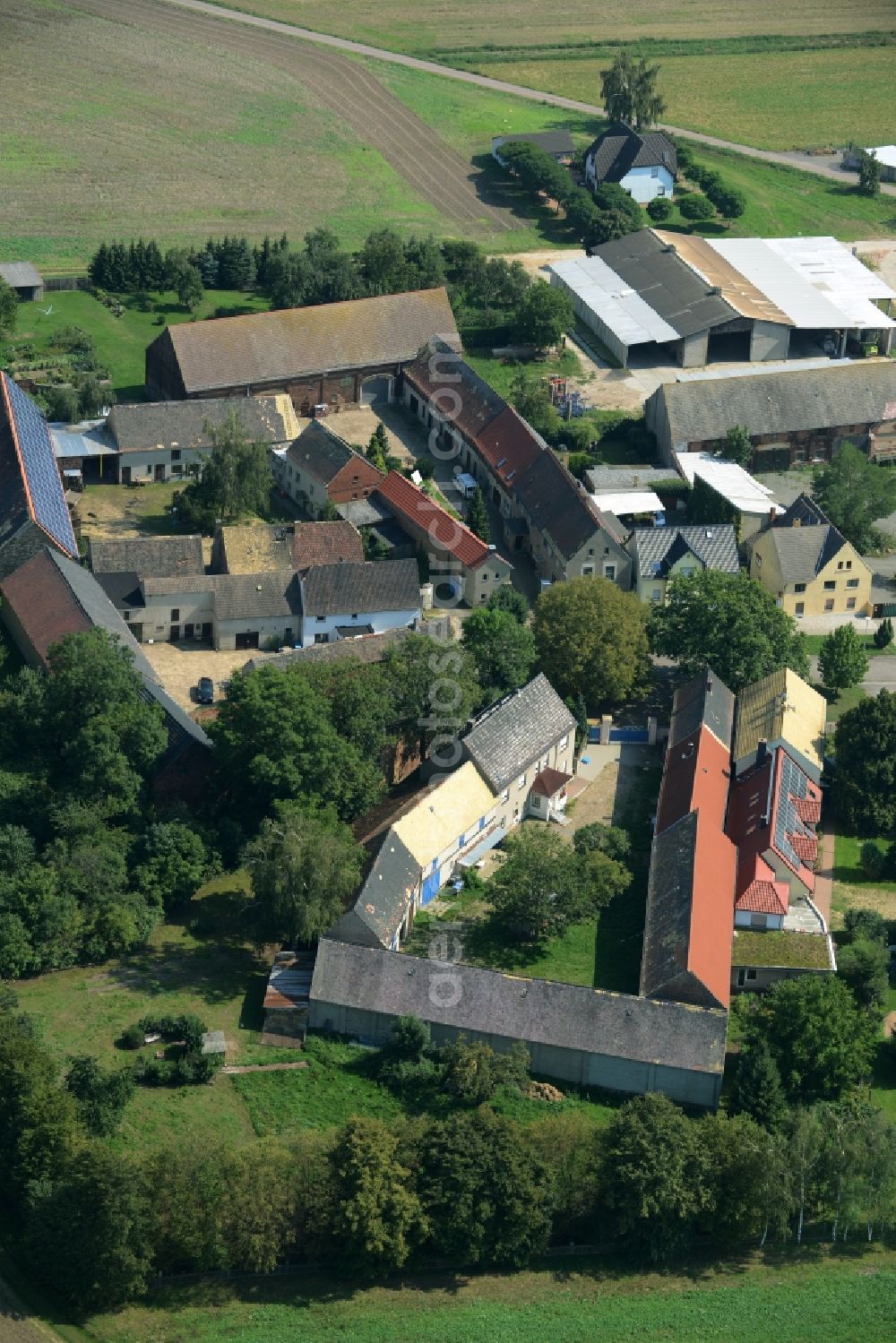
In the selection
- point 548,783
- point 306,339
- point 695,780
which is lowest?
point 548,783

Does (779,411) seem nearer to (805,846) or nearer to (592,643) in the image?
(592,643)

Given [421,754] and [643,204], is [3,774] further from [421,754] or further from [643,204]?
[643,204]

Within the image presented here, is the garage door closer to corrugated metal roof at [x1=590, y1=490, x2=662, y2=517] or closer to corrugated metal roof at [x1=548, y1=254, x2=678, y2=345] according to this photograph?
corrugated metal roof at [x1=548, y1=254, x2=678, y2=345]

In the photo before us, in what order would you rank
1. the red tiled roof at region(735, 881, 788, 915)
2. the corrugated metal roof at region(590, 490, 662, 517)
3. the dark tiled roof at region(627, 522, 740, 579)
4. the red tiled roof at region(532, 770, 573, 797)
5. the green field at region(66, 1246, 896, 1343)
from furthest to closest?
the corrugated metal roof at region(590, 490, 662, 517), the dark tiled roof at region(627, 522, 740, 579), the red tiled roof at region(532, 770, 573, 797), the red tiled roof at region(735, 881, 788, 915), the green field at region(66, 1246, 896, 1343)

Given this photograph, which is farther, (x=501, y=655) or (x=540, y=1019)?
(x=501, y=655)

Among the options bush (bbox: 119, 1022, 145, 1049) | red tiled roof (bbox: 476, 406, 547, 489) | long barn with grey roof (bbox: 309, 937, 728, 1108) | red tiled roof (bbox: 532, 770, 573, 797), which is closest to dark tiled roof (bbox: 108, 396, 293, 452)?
red tiled roof (bbox: 476, 406, 547, 489)

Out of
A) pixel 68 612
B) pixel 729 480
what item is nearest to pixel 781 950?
pixel 68 612

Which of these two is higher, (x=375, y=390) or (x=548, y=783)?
(x=375, y=390)
